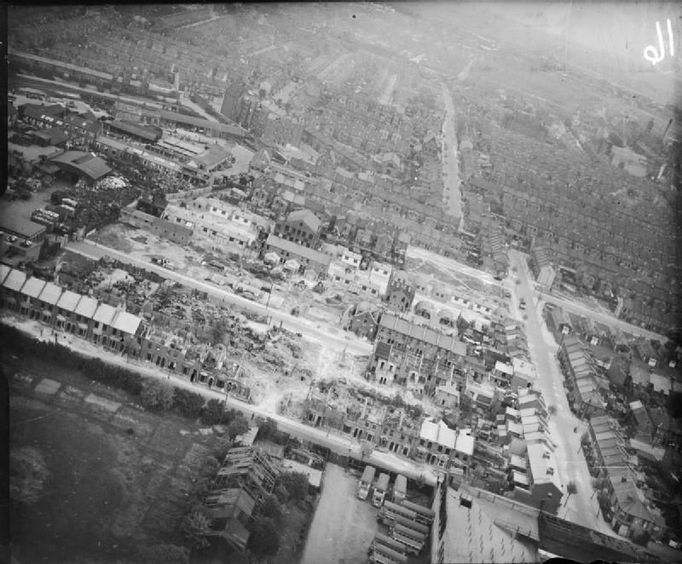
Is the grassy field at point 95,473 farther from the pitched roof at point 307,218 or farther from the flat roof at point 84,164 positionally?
the pitched roof at point 307,218

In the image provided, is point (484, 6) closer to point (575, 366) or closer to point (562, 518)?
point (575, 366)

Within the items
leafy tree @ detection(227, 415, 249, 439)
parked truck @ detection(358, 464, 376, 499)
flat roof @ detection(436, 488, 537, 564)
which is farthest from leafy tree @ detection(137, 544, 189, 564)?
flat roof @ detection(436, 488, 537, 564)

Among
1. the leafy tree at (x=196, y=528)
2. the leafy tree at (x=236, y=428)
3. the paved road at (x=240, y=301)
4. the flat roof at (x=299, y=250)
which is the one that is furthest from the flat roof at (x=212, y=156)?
the leafy tree at (x=196, y=528)

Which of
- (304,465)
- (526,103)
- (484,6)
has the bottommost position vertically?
(304,465)

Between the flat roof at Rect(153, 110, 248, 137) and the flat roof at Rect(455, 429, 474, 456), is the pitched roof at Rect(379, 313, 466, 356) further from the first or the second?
the flat roof at Rect(153, 110, 248, 137)

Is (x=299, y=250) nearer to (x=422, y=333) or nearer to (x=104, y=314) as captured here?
(x=422, y=333)

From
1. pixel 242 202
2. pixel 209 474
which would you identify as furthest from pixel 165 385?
pixel 242 202
